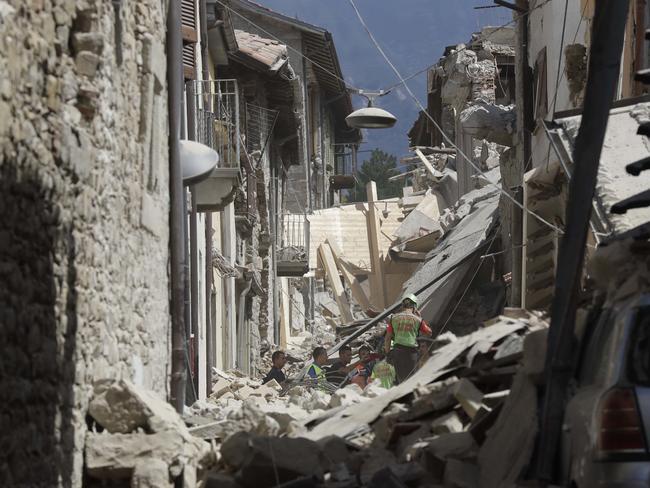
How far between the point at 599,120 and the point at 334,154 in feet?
176

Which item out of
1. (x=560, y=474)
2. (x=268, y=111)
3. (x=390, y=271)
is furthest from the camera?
(x=390, y=271)

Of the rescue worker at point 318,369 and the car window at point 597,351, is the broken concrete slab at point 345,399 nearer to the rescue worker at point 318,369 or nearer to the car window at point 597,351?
the car window at point 597,351

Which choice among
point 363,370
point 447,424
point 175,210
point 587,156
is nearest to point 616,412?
point 587,156

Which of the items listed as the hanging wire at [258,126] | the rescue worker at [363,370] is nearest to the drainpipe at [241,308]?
the hanging wire at [258,126]

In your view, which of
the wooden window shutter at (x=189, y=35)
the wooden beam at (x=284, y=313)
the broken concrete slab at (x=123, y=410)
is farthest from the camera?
the wooden beam at (x=284, y=313)

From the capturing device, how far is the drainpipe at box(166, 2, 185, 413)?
13.4 metres

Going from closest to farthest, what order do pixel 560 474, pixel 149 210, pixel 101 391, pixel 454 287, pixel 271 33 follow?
pixel 560 474 < pixel 101 391 < pixel 149 210 < pixel 454 287 < pixel 271 33

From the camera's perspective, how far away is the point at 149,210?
40.2 feet

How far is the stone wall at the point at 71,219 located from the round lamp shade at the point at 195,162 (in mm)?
1001

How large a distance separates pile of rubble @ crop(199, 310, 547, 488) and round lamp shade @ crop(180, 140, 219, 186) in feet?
8.33

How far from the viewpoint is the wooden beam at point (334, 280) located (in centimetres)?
3750

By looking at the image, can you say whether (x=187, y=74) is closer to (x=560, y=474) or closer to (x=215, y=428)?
(x=215, y=428)

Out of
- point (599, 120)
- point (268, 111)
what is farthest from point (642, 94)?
point (268, 111)

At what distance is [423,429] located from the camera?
1045 cm
